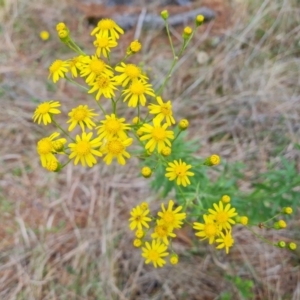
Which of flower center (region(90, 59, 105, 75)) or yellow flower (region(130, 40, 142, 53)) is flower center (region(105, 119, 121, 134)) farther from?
yellow flower (region(130, 40, 142, 53))

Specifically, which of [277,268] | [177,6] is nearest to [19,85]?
[177,6]

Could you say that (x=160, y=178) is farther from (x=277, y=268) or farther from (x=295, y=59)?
(x=295, y=59)

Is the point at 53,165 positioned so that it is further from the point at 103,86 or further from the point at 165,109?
the point at 165,109

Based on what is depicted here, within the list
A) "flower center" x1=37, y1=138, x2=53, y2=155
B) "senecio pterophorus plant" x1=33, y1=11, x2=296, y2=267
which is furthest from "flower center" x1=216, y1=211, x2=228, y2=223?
"flower center" x1=37, y1=138, x2=53, y2=155

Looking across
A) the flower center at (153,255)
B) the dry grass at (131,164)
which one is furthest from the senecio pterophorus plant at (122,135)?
the dry grass at (131,164)

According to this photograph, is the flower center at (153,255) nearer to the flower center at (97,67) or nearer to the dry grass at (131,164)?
the dry grass at (131,164)

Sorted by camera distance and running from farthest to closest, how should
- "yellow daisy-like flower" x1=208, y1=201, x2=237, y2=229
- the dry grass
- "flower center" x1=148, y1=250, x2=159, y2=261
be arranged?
the dry grass, "flower center" x1=148, y1=250, x2=159, y2=261, "yellow daisy-like flower" x1=208, y1=201, x2=237, y2=229

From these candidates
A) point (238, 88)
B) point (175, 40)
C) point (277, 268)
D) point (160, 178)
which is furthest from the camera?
point (175, 40)

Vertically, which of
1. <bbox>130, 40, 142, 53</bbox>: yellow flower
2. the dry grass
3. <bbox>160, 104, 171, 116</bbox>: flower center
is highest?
<bbox>130, 40, 142, 53</bbox>: yellow flower
